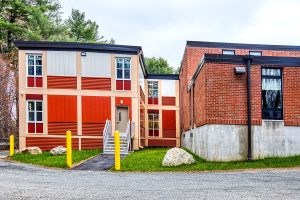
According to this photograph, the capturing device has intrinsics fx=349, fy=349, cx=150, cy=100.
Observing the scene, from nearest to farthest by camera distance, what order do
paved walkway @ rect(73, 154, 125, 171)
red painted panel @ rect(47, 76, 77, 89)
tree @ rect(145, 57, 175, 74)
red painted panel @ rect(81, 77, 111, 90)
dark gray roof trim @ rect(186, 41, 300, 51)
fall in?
paved walkway @ rect(73, 154, 125, 171) < red painted panel @ rect(47, 76, 77, 89) < red painted panel @ rect(81, 77, 111, 90) < dark gray roof trim @ rect(186, 41, 300, 51) < tree @ rect(145, 57, 175, 74)

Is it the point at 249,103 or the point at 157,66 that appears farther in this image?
the point at 157,66

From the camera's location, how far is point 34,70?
23516mm

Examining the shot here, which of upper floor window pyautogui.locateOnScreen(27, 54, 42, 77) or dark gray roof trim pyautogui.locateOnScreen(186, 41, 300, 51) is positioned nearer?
upper floor window pyautogui.locateOnScreen(27, 54, 42, 77)

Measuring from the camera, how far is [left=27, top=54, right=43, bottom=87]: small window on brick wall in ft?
76.7

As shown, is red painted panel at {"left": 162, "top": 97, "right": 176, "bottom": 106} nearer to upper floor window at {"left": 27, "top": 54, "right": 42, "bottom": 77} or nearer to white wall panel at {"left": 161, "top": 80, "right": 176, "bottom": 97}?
white wall panel at {"left": 161, "top": 80, "right": 176, "bottom": 97}

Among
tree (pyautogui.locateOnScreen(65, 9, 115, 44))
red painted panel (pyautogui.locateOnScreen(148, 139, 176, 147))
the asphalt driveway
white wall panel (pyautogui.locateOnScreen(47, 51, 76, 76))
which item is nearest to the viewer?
the asphalt driveway

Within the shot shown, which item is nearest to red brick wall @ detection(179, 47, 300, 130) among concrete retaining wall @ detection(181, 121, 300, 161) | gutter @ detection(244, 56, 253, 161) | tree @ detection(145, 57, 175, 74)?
gutter @ detection(244, 56, 253, 161)

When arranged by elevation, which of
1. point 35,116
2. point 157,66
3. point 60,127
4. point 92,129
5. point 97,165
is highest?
point 157,66

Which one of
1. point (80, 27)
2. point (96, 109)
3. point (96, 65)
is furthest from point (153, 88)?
point (80, 27)

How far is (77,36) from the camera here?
51.1 metres

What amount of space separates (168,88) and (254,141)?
19.7m

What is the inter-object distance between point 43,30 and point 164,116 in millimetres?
17823

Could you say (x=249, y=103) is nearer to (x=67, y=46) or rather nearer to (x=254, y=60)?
(x=254, y=60)

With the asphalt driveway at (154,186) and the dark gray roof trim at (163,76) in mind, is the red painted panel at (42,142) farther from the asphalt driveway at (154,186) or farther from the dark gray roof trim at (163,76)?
the dark gray roof trim at (163,76)
